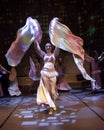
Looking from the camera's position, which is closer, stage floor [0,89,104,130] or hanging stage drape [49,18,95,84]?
stage floor [0,89,104,130]

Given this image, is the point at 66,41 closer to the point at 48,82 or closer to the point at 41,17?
the point at 48,82

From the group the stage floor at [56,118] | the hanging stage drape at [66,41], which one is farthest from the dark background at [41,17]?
the hanging stage drape at [66,41]

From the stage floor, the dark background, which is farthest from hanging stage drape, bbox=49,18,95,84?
the dark background

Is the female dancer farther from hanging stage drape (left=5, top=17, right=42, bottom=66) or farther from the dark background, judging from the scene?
the dark background

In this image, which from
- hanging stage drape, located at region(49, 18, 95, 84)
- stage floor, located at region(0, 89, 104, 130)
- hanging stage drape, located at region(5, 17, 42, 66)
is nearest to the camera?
stage floor, located at region(0, 89, 104, 130)

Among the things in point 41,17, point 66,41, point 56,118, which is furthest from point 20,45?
point 41,17

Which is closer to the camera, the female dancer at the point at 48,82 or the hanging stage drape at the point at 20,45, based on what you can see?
the female dancer at the point at 48,82

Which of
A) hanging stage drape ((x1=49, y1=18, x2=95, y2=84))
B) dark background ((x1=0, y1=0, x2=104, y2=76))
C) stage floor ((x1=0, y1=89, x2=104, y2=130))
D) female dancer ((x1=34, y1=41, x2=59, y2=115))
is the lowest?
stage floor ((x1=0, y1=89, x2=104, y2=130))

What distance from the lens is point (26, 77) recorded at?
38.2ft

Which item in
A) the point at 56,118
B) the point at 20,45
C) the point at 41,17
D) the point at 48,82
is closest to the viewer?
the point at 56,118

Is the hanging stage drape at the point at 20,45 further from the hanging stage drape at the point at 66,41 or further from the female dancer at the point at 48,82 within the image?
the female dancer at the point at 48,82

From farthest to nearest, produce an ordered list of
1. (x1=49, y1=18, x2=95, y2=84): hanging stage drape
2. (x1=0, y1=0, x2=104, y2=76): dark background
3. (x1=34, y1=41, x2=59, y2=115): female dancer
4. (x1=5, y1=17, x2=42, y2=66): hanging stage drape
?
(x1=0, y1=0, x2=104, y2=76): dark background, (x1=5, y1=17, x2=42, y2=66): hanging stage drape, (x1=49, y1=18, x2=95, y2=84): hanging stage drape, (x1=34, y1=41, x2=59, y2=115): female dancer

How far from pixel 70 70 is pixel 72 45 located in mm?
5707

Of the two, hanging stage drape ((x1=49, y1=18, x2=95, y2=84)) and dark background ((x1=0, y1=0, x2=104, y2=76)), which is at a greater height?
dark background ((x1=0, y1=0, x2=104, y2=76))
